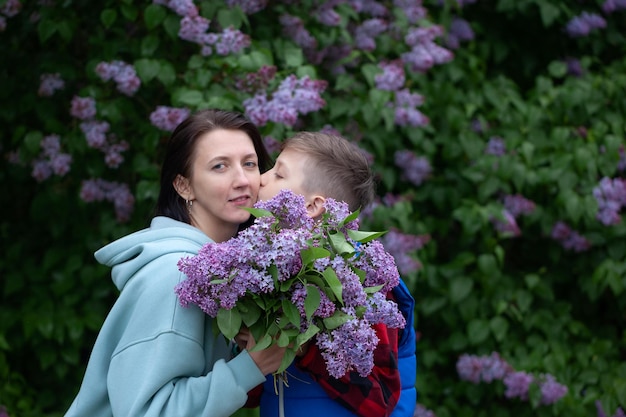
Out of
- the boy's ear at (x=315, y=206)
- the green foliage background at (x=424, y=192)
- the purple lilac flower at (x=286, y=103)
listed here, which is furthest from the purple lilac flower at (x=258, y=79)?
the boy's ear at (x=315, y=206)

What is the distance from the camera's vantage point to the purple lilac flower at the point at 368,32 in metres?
3.96

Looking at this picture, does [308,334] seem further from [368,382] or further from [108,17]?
[108,17]

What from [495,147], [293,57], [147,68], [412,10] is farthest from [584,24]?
[147,68]

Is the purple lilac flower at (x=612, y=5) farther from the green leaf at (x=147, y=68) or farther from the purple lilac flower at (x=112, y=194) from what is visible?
the purple lilac flower at (x=112, y=194)

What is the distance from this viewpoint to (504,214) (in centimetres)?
403

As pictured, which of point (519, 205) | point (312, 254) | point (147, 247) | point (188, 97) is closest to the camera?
point (312, 254)

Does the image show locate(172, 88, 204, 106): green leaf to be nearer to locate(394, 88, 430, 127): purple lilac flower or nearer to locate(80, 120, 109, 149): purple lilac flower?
locate(80, 120, 109, 149): purple lilac flower

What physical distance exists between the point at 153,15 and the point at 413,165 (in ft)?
4.47

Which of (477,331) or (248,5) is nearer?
(248,5)

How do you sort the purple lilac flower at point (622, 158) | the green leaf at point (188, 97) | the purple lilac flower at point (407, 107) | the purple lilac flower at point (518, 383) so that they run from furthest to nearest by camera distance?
the purple lilac flower at point (622, 158) → the purple lilac flower at point (518, 383) → the purple lilac flower at point (407, 107) → the green leaf at point (188, 97)

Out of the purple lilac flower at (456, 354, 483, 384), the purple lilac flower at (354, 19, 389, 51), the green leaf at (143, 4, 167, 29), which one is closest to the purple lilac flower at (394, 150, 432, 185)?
the purple lilac flower at (354, 19, 389, 51)

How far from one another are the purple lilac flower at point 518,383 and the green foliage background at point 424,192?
0.06m

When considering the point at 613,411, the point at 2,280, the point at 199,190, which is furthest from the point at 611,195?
the point at 2,280

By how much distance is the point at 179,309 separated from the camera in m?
1.91
